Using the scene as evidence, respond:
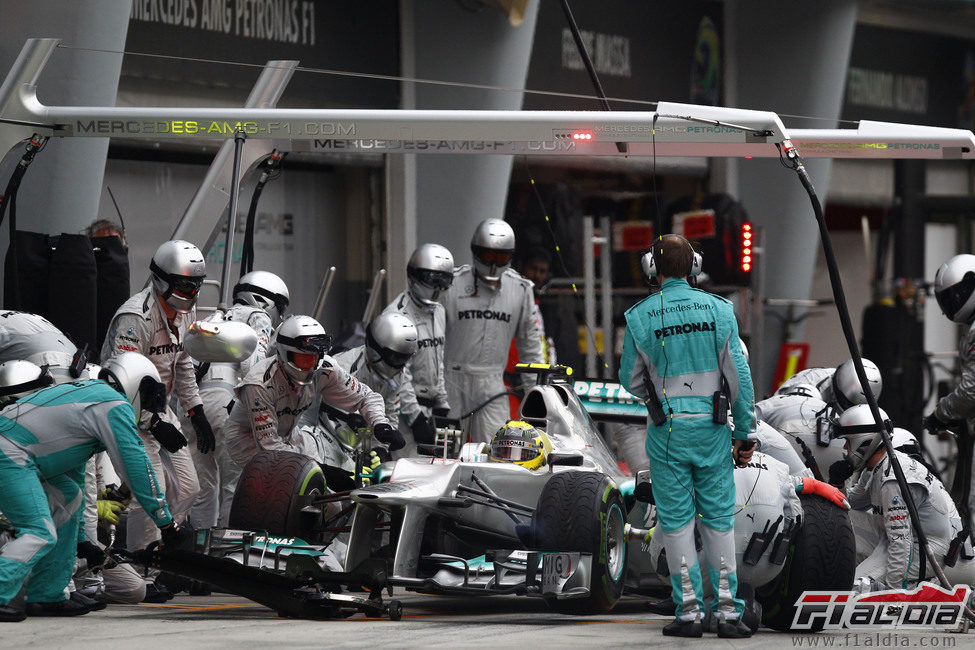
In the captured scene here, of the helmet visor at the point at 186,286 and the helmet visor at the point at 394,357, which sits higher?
the helmet visor at the point at 186,286

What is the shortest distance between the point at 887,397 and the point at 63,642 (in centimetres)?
1299

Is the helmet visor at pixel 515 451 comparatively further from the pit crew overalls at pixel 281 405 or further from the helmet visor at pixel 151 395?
the helmet visor at pixel 151 395

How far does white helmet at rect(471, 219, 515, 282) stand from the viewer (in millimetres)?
12078

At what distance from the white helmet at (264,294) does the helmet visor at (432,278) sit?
0.99 m

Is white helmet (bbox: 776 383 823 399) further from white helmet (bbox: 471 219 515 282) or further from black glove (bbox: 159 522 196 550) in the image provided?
black glove (bbox: 159 522 196 550)

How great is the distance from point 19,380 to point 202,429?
6.84ft

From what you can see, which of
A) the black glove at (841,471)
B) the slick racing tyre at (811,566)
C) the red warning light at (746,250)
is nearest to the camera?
the slick racing tyre at (811,566)

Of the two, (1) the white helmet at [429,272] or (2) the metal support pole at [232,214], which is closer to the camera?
(2) the metal support pole at [232,214]

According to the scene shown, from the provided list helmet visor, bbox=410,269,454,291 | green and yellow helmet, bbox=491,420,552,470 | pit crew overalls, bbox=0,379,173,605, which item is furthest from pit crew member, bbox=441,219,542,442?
pit crew overalls, bbox=0,379,173,605

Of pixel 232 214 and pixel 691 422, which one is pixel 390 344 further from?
pixel 691 422

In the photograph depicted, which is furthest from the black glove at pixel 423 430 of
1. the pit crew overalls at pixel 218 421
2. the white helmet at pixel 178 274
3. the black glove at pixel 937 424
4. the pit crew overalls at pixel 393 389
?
the black glove at pixel 937 424

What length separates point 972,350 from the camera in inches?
392

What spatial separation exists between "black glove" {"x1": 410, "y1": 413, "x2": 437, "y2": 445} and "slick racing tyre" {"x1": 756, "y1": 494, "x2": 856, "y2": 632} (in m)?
3.29

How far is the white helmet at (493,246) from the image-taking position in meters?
12.1
